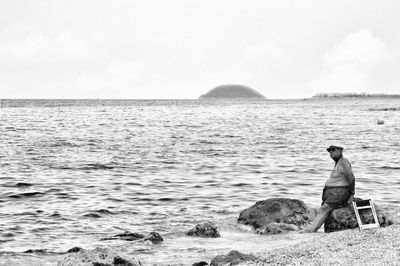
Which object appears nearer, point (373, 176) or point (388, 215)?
point (388, 215)

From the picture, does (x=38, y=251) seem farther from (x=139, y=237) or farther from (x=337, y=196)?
(x=337, y=196)

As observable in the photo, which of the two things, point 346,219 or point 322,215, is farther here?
point 322,215

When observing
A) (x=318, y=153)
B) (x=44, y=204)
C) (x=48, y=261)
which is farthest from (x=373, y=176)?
(x=48, y=261)

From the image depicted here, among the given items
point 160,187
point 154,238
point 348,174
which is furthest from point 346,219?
point 160,187

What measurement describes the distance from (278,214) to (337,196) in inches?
101

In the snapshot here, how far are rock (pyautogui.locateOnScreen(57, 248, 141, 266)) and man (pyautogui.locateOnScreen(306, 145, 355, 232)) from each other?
5.23m

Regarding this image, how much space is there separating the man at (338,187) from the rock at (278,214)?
4.50 ft

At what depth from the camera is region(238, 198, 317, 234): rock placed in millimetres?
18266

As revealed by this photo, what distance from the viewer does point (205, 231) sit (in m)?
17.4

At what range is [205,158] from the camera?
3919 cm

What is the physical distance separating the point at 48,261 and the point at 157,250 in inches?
98.4

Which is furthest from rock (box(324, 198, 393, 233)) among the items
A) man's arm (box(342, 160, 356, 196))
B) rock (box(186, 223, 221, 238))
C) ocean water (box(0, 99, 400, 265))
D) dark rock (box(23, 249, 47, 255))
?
dark rock (box(23, 249, 47, 255))

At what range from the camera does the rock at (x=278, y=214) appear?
1827cm

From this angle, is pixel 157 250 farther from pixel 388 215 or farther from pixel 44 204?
→ pixel 44 204
